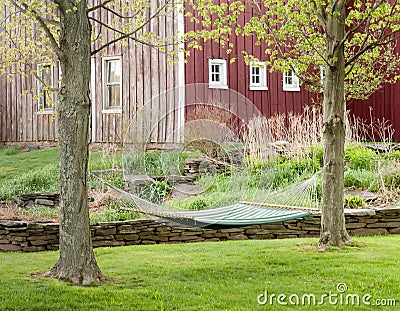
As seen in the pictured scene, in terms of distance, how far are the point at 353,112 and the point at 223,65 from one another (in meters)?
3.82

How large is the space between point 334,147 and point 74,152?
302 cm

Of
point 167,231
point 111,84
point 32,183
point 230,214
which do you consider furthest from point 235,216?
point 111,84

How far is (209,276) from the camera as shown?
612 cm

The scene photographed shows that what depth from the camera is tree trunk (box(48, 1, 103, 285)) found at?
19.4 ft

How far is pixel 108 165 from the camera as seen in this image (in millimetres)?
12289

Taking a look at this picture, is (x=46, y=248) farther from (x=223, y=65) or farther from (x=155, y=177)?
(x=223, y=65)

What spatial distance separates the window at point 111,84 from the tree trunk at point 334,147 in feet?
25.6

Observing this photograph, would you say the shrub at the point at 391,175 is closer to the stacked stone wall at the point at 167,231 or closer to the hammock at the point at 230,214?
the stacked stone wall at the point at 167,231

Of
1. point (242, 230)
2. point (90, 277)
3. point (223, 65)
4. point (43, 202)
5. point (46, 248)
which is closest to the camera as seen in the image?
point (90, 277)

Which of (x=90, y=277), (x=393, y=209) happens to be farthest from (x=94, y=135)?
(x=90, y=277)

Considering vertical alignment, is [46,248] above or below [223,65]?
below

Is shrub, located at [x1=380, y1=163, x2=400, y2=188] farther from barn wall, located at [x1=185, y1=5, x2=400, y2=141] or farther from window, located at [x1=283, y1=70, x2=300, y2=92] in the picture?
window, located at [x1=283, y1=70, x2=300, y2=92]

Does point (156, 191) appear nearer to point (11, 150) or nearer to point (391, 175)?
point (391, 175)

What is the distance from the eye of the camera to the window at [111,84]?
14773 mm
